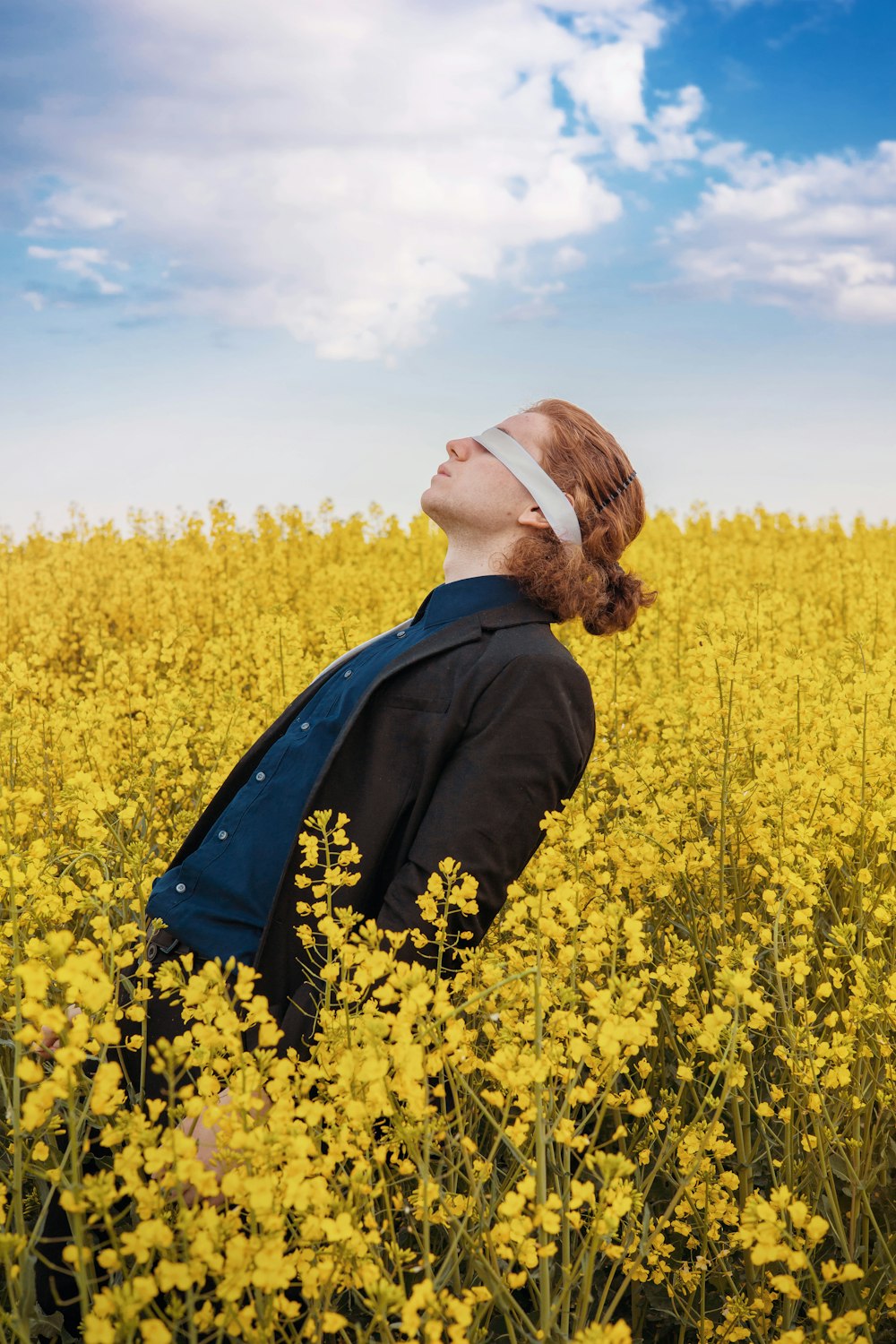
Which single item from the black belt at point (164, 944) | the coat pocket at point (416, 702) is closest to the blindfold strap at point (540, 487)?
the coat pocket at point (416, 702)

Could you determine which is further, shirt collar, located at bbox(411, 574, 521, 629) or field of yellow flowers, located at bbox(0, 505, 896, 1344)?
shirt collar, located at bbox(411, 574, 521, 629)

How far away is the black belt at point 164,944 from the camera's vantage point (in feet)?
6.94

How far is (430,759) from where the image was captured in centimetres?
209

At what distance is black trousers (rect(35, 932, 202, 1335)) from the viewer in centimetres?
192

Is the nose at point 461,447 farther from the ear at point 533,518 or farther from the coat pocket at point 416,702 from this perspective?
the coat pocket at point 416,702

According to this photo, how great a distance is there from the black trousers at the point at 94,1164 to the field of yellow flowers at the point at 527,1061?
56 mm

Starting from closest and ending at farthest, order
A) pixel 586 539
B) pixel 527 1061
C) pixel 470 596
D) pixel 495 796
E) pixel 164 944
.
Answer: pixel 527 1061 → pixel 495 796 → pixel 164 944 → pixel 470 596 → pixel 586 539

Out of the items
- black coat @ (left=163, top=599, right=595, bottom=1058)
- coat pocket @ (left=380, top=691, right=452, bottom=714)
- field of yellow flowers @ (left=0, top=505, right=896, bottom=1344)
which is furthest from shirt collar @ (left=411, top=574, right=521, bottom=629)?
field of yellow flowers @ (left=0, top=505, right=896, bottom=1344)

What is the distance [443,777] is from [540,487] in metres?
0.80

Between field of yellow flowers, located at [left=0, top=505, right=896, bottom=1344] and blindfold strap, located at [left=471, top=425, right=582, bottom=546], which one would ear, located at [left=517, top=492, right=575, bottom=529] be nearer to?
blindfold strap, located at [left=471, top=425, right=582, bottom=546]

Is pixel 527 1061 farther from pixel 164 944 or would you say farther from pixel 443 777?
pixel 164 944

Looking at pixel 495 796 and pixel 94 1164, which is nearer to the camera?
pixel 495 796

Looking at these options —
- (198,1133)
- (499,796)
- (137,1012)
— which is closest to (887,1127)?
(499,796)

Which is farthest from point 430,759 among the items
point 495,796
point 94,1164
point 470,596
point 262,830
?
point 94,1164
